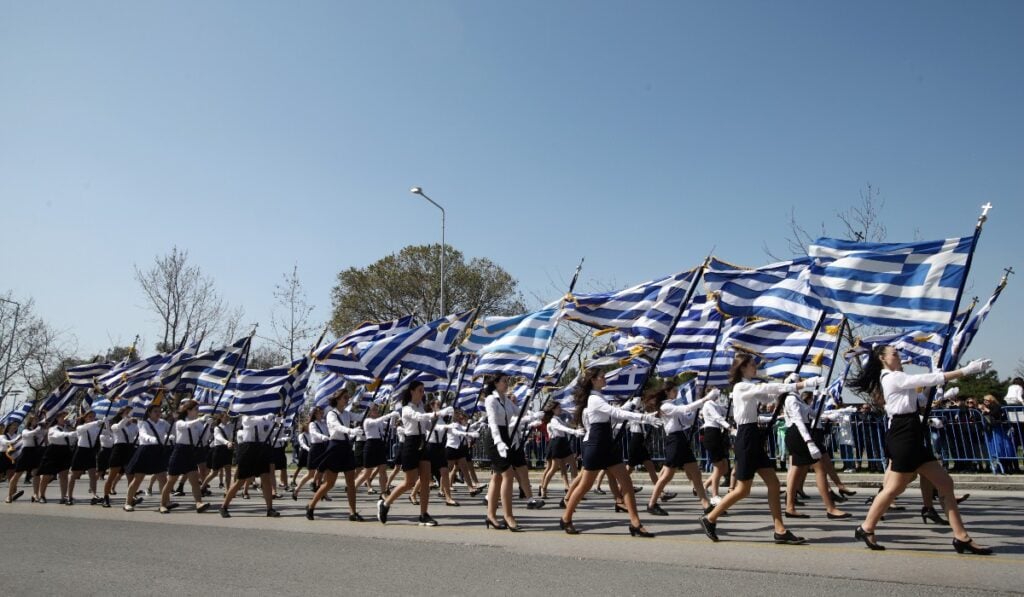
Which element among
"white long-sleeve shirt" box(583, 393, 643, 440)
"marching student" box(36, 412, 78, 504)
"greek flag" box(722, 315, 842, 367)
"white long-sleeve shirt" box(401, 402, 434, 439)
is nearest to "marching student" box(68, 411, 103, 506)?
"marching student" box(36, 412, 78, 504)

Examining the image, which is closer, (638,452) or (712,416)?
(712,416)

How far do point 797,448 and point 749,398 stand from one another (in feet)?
7.00

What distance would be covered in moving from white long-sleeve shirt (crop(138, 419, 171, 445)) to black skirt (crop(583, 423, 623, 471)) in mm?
9276

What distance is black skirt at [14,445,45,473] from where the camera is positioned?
16438 mm

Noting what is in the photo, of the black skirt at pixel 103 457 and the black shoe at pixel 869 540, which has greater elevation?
the black skirt at pixel 103 457

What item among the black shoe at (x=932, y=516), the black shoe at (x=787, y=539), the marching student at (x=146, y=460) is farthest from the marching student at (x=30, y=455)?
the black shoe at (x=932, y=516)

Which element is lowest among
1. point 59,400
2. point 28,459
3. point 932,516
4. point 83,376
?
point 932,516

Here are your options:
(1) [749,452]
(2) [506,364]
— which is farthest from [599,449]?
(2) [506,364]

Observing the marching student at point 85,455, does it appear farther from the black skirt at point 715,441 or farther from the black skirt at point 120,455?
the black skirt at point 715,441

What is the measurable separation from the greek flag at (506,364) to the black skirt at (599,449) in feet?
14.7

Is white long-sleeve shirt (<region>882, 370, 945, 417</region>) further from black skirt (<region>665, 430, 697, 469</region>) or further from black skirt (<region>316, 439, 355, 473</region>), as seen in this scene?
black skirt (<region>316, 439, 355, 473</region>)

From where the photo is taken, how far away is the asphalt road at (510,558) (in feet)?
18.4

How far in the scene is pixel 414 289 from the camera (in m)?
41.1

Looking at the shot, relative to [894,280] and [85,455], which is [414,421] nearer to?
[894,280]
